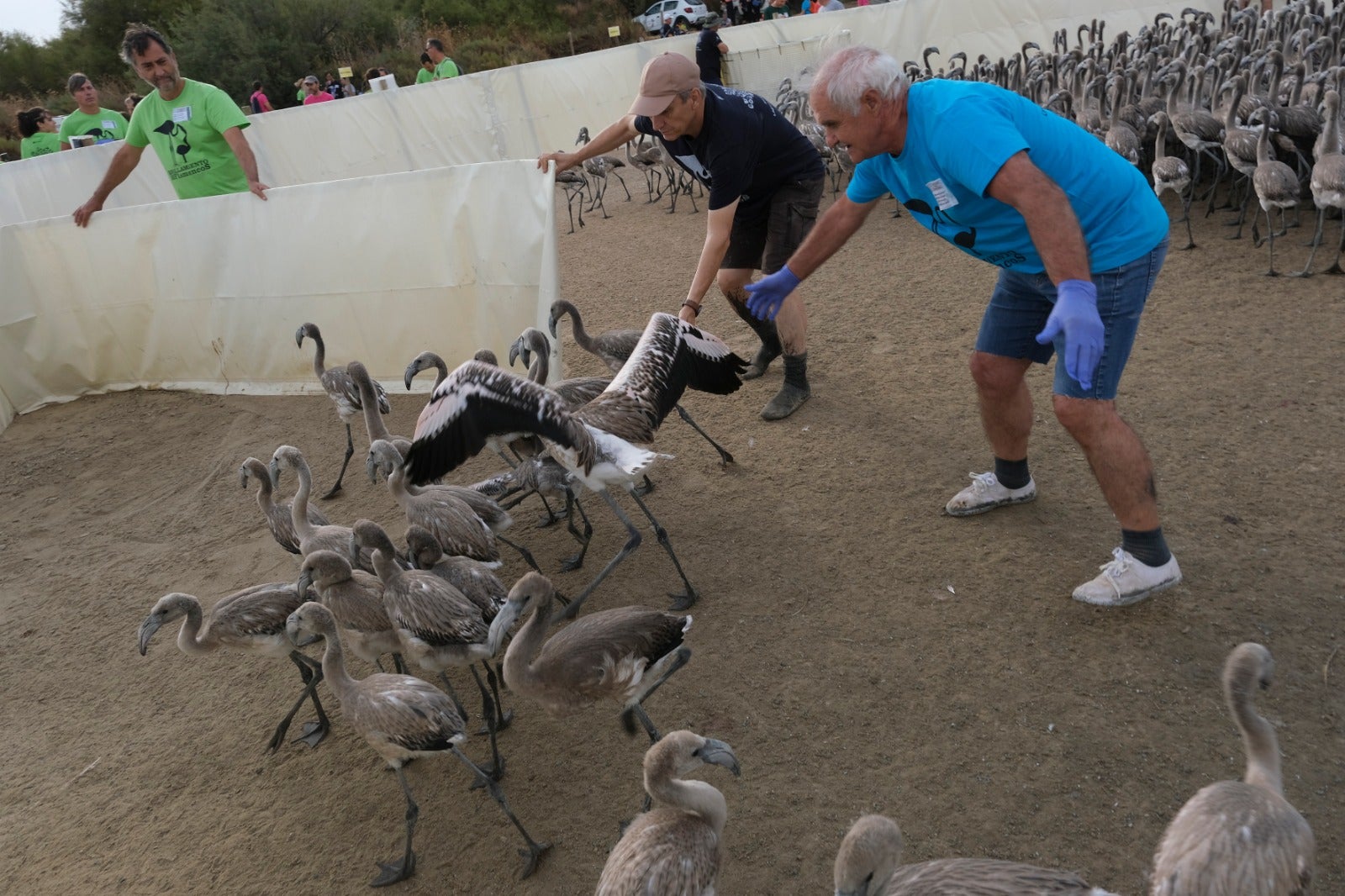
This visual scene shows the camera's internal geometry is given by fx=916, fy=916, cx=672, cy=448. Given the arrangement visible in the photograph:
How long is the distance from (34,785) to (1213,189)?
33.2 feet

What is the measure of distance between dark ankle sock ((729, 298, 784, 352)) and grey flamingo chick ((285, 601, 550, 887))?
11.8ft

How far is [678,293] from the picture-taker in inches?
367

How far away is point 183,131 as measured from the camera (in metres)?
7.17

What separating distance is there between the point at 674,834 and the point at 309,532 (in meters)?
2.79

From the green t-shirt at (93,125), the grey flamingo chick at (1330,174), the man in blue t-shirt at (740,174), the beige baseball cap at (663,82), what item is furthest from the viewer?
the green t-shirt at (93,125)

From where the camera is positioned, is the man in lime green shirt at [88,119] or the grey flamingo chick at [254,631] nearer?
the grey flamingo chick at [254,631]

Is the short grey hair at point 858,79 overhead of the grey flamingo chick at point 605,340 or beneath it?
overhead

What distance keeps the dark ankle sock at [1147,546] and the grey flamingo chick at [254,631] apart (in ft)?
11.6

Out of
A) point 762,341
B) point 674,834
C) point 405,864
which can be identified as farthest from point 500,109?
point 674,834

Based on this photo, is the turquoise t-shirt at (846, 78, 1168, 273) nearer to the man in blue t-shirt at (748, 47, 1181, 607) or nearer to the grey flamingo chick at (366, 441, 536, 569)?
the man in blue t-shirt at (748, 47, 1181, 607)

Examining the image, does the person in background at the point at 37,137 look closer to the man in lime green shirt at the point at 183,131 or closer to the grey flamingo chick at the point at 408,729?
the man in lime green shirt at the point at 183,131

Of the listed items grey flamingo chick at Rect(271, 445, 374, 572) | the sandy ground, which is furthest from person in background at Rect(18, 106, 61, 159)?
grey flamingo chick at Rect(271, 445, 374, 572)

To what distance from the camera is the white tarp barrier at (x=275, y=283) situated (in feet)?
21.8

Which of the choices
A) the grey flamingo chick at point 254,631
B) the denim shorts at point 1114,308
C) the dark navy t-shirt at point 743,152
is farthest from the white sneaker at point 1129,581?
the grey flamingo chick at point 254,631
